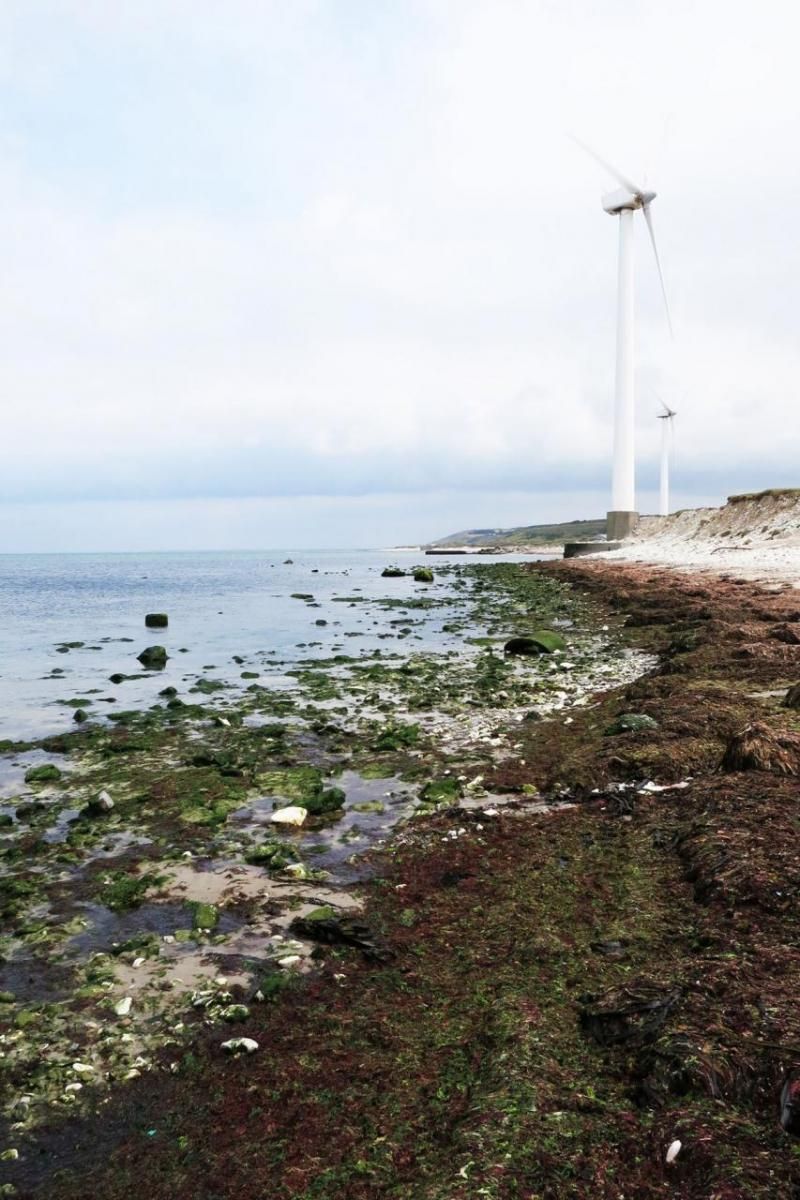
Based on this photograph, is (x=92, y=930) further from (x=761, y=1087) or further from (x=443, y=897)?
(x=761, y=1087)

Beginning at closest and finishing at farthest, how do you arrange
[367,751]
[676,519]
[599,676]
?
1. [367,751]
2. [599,676]
3. [676,519]

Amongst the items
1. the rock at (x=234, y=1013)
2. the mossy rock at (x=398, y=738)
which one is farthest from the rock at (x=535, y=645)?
the rock at (x=234, y=1013)

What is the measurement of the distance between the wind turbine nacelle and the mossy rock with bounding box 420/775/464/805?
271 ft

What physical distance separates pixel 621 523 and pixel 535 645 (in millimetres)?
69018

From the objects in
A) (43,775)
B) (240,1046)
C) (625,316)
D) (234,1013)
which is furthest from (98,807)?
(625,316)

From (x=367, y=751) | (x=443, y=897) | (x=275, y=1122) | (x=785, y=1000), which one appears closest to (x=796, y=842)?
(x=785, y=1000)

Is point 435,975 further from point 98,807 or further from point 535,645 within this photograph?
point 535,645

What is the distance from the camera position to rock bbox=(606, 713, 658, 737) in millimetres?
10328

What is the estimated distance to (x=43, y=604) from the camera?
50.2 meters

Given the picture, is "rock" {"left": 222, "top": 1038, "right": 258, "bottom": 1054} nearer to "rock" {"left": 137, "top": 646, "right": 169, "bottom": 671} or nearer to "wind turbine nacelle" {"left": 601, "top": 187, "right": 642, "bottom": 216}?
"rock" {"left": 137, "top": 646, "right": 169, "bottom": 671}

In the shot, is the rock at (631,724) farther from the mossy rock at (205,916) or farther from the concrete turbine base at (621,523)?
the concrete turbine base at (621,523)

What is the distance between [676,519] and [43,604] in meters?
64.8

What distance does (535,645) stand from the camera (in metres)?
19.9

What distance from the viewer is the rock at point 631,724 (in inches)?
407
